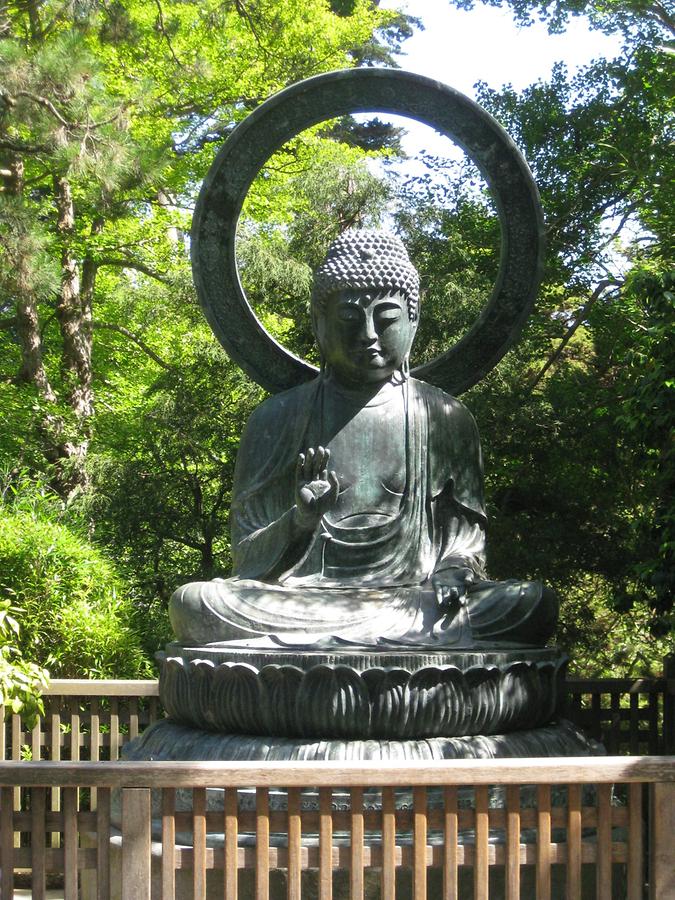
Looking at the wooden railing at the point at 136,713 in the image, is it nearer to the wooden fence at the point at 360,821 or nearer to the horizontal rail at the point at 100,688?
the horizontal rail at the point at 100,688

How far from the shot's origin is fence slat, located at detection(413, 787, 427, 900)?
3.34 metres

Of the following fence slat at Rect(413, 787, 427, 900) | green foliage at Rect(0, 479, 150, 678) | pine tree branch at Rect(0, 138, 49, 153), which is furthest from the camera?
pine tree branch at Rect(0, 138, 49, 153)

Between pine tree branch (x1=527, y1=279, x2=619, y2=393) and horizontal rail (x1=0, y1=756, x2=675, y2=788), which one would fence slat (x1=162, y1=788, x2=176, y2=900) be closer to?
horizontal rail (x1=0, y1=756, x2=675, y2=788)

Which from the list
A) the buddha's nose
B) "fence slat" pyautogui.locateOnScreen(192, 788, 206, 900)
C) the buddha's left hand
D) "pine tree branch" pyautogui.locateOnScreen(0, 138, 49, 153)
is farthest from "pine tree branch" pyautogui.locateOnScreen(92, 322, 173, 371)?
"fence slat" pyautogui.locateOnScreen(192, 788, 206, 900)

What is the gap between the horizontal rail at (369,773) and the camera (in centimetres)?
323

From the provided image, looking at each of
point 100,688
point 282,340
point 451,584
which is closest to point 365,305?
point 451,584

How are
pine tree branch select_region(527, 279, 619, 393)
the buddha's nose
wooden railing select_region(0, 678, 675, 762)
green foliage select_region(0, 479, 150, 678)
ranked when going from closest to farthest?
the buddha's nose < wooden railing select_region(0, 678, 675, 762) < green foliage select_region(0, 479, 150, 678) < pine tree branch select_region(527, 279, 619, 393)

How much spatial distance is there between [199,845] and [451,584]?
1807mm

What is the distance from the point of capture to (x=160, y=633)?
9172 millimetres

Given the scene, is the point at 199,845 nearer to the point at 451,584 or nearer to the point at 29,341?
the point at 451,584

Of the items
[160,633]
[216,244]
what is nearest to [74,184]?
[160,633]

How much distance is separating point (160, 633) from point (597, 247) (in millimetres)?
4827

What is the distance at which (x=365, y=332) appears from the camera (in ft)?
17.5

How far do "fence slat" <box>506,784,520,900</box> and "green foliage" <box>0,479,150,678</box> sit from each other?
5.14m
